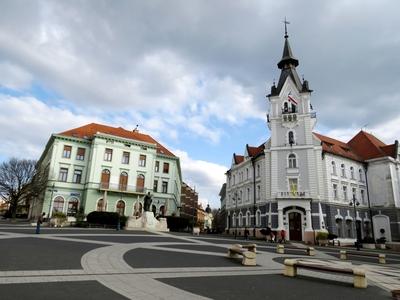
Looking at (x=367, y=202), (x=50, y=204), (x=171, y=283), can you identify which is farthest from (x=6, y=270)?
(x=367, y=202)

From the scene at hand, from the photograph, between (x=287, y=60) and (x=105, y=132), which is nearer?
(x=287, y=60)

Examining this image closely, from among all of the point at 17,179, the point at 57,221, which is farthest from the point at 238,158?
the point at 17,179

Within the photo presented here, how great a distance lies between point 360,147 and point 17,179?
5700 cm

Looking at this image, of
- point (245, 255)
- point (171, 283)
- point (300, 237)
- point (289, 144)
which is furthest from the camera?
point (289, 144)

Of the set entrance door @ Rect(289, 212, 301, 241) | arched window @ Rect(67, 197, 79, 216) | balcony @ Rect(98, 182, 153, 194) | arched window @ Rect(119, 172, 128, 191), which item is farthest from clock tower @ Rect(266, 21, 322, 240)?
arched window @ Rect(67, 197, 79, 216)

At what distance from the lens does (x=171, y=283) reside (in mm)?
7992

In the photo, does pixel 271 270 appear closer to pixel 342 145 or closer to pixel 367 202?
pixel 367 202

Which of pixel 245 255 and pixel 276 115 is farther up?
pixel 276 115

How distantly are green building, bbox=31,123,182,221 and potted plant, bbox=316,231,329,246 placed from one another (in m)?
26.7

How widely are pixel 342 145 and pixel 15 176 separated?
54.1m

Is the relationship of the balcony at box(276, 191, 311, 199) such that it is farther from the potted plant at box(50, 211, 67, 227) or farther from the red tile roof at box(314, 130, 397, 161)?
the potted plant at box(50, 211, 67, 227)

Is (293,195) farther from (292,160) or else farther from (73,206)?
(73,206)

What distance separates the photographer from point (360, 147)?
5056 cm

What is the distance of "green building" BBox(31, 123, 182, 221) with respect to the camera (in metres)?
48.0
